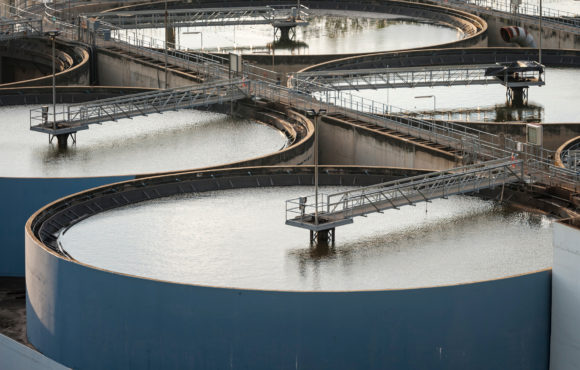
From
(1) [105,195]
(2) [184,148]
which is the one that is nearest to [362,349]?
(1) [105,195]

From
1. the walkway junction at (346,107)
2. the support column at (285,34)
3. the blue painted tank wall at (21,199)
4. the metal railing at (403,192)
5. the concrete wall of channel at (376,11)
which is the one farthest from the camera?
the support column at (285,34)

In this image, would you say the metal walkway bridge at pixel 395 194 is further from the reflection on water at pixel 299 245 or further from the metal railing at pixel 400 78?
the metal railing at pixel 400 78

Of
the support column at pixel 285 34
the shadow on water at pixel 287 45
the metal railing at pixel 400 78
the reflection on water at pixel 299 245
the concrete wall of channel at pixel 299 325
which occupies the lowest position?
the concrete wall of channel at pixel 299 325

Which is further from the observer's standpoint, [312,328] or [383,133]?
[383,133]

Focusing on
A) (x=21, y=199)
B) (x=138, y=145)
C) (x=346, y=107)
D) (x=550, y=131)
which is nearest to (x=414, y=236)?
(x=21, y=199)

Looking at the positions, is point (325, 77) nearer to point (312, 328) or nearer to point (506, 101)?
point (506, 101)

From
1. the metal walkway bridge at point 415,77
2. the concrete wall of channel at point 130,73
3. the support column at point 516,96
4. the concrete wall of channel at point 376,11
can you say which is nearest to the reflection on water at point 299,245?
the metal walkway bridge at point 415,77

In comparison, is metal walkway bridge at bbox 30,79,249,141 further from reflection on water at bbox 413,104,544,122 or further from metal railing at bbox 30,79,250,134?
reflection on water at bbox 413,104,544,122
